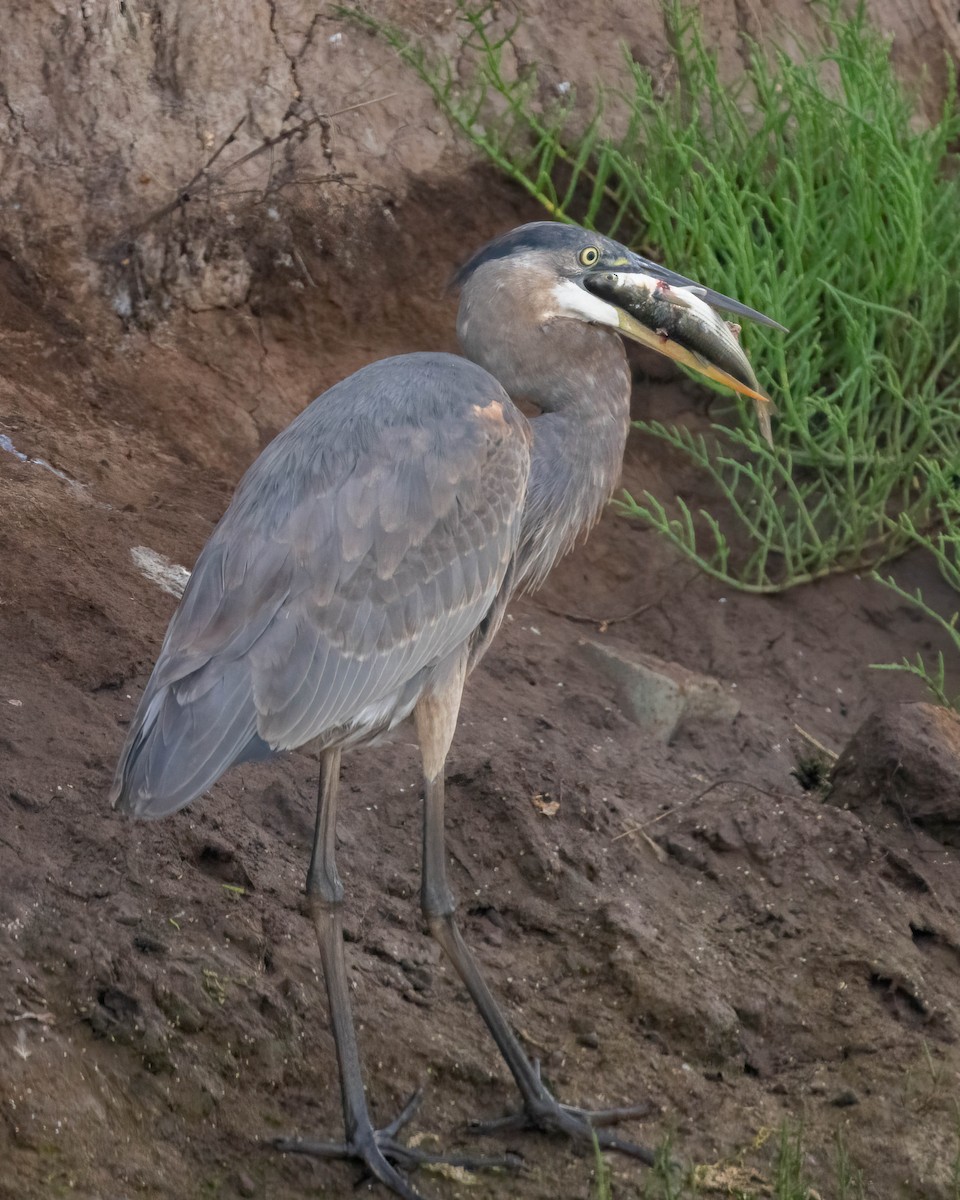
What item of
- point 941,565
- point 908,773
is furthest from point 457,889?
point 941,565

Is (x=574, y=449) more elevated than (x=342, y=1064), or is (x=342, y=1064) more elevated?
(x=574, y=449)

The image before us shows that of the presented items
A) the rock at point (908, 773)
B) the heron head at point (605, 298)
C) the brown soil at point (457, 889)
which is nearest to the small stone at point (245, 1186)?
the brown soil at point (457, 889)

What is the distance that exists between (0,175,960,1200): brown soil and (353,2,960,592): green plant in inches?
12.5

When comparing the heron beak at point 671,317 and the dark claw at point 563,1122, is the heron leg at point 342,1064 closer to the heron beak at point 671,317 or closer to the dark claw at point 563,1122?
the dark claw at point 563,1122

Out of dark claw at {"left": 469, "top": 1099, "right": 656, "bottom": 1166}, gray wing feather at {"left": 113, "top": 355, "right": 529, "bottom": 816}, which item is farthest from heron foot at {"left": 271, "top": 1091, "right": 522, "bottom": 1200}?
gray wing feather at {"left": 113, "top": 355, "right": 529, "bottom": 816}

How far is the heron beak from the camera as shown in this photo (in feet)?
12.4

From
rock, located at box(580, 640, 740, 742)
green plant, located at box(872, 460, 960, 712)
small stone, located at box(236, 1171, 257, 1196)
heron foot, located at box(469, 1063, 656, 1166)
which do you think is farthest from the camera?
rock, located at box(580, 640, 740, 742)

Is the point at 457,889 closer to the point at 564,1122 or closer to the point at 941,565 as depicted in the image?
the point at 564,1122

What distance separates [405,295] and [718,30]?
5.74 feet

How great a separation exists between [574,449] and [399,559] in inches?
24.5

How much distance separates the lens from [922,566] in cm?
566

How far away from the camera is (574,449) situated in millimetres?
3803

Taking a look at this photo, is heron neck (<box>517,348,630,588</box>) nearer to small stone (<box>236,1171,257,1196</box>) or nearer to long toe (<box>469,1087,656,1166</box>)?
long toe (<box>469,1087,656,1166</box>)

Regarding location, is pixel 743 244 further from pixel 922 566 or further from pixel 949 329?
pixel 922 566
